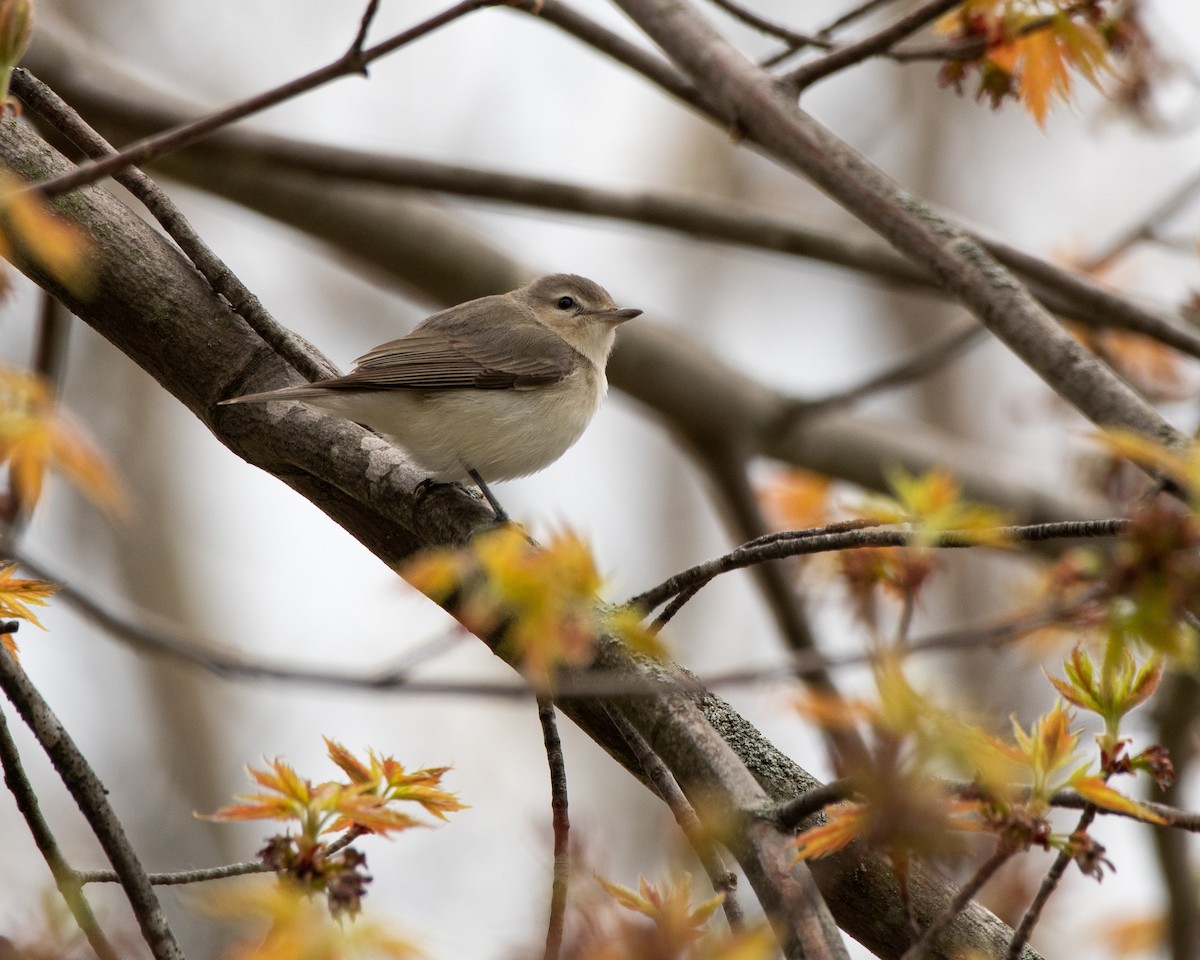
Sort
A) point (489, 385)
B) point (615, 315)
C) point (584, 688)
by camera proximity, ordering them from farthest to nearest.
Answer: point (615, 315) < point (489, 385) < point (584, 688)

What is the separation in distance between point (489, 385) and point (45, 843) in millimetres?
2390

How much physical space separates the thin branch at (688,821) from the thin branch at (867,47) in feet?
5.37

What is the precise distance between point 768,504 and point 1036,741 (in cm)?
432

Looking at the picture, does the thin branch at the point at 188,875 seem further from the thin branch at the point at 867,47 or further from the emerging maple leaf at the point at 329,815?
the thin branch at the point at 867,47

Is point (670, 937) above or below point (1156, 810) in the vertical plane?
below

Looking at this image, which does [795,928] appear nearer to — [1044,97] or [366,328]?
[1044,97]

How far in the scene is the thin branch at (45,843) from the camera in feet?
5.66

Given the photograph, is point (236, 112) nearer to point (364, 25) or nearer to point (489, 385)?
point (364, 25)

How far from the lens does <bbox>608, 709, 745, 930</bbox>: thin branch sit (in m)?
1.68

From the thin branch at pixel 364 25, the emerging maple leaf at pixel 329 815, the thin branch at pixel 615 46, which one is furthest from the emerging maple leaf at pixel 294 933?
the thin branch at pixel 615 46

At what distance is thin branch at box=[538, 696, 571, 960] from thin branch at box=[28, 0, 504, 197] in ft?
2.97

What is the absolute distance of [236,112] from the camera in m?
1.52

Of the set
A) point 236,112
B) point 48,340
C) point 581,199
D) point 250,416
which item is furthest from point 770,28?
point 48,340

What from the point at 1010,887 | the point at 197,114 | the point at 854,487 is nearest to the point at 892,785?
the point at 1010,887
